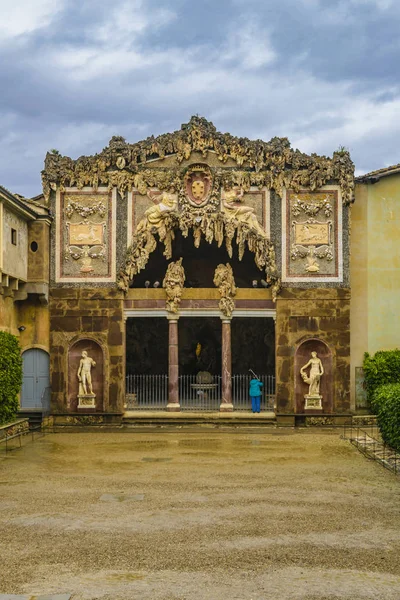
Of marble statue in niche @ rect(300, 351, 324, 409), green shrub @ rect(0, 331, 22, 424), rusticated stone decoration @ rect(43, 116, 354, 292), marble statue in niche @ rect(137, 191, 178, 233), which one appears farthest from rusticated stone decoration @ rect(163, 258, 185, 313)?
green shrub @ rect(0, 331, 22, 424)

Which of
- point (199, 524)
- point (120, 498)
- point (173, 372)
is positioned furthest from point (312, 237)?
point (199, 524)

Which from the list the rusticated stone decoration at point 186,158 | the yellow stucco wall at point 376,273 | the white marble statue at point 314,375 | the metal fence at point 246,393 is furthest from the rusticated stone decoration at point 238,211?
the metal fence at point 246,393

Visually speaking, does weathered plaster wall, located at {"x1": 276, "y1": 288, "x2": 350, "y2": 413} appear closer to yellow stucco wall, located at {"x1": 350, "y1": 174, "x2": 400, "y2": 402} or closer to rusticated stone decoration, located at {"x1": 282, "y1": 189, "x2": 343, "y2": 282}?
rusticated stone decoration, located at {"x1": 282, "y1": 189, "x2": 343, "y2": 282}

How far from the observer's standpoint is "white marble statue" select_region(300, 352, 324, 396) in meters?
A: 34.2

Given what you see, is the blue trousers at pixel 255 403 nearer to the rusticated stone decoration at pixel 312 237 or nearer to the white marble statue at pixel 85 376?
the rusticated stone decoration at pixel 312 237

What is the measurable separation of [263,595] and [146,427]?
75.2 ft

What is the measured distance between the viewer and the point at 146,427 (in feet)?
112

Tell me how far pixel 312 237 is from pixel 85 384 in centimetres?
1145

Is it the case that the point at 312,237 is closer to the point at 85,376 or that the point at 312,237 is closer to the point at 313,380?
the point at 313,380

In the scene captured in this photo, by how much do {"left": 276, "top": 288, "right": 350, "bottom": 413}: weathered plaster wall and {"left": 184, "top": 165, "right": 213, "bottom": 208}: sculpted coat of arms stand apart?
17.3 feet

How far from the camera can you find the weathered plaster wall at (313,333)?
113 ft

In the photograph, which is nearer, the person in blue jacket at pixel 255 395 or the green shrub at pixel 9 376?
the green shrub at pixel 9 376

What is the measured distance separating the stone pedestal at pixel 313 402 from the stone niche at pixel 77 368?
8.61 meters

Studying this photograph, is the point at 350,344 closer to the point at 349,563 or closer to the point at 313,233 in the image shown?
the point at 313,233
